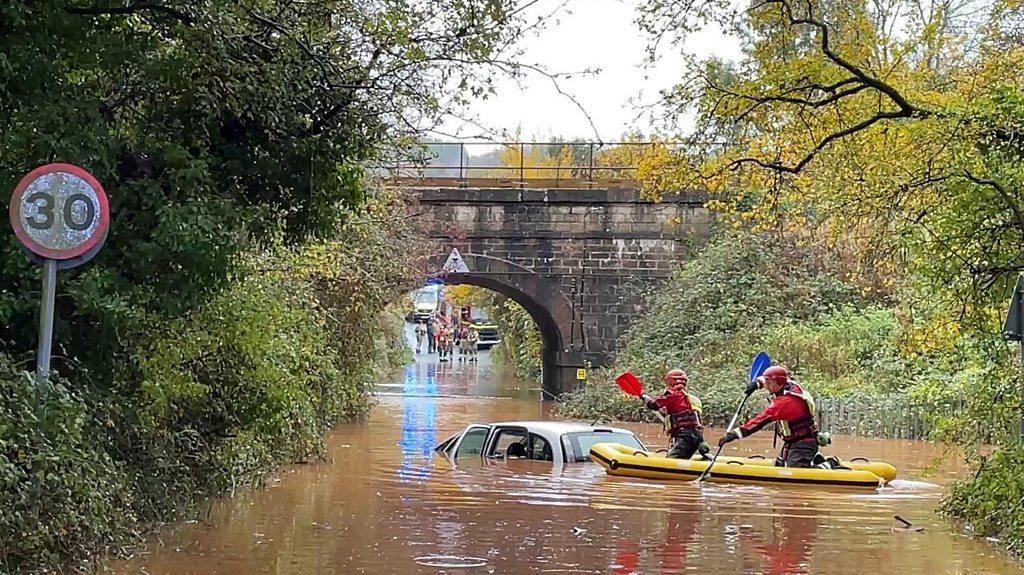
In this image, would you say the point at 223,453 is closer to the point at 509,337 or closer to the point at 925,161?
the point at 925,161

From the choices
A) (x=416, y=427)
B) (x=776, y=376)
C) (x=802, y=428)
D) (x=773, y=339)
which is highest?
(x=773, y=339)

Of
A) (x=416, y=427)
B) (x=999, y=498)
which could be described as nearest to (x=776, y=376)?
(x=999, y=498)

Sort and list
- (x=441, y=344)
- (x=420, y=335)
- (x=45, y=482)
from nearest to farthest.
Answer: (x=45, y=482) < (x=441, y=344) < (x=420, y=335)

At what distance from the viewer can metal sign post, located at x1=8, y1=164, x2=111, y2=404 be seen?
7645 mm

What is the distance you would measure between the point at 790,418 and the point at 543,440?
115 inches

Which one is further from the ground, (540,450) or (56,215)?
(56,215)

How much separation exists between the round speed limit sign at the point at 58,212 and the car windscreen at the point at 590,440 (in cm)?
875

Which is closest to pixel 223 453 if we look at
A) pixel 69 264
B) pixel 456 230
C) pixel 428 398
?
pixel 69 264

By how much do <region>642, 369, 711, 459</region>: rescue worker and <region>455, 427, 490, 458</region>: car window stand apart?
7.07ft

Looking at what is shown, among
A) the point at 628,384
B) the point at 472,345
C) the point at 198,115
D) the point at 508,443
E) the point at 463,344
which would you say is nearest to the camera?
the point at 198,115

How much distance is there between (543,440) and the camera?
A: 50.8 ft

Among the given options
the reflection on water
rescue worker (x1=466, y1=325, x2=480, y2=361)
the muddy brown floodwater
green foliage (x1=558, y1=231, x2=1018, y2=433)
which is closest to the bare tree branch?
the muddy brown floodwater

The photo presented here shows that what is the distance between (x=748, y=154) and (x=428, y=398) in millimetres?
21470

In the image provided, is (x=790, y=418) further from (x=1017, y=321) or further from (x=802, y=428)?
(x=1017, y=321)
